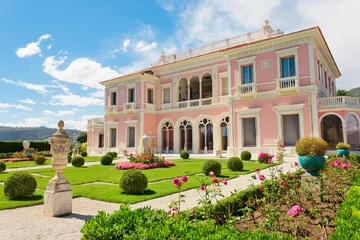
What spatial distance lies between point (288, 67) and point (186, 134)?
1243 centimetres

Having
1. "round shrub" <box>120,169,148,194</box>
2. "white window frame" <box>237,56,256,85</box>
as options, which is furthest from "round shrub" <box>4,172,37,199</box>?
"white window frame" <box>237,56,256,85</box>

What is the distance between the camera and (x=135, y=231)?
3113 millimetres

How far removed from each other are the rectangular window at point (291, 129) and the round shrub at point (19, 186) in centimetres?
1797

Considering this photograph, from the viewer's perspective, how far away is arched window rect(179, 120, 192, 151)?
27.5 metres

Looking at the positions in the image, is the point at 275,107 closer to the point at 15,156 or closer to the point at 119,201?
the point at 119,201

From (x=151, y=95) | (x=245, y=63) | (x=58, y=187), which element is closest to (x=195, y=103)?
(x=151, y=95)

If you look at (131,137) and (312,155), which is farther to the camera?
(131,137)

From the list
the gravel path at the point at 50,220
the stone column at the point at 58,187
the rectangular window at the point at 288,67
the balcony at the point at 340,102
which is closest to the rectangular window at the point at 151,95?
the rectangular window at the point at 288,67

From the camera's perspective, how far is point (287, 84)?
19797 mm

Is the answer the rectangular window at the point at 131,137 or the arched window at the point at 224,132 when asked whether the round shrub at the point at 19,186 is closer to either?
the arched window at the point at 224,132

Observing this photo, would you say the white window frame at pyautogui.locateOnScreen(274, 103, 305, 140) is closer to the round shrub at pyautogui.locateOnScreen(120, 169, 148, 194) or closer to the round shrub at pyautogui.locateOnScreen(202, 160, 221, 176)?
the round shrub at pyautogui.locateOnScreen(202, 160, 221, 176)

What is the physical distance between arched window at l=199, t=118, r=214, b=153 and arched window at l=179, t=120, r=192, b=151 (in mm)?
1493

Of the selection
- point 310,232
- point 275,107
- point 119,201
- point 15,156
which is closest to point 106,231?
point 310,232

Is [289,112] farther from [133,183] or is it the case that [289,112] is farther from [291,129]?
[133,183]
